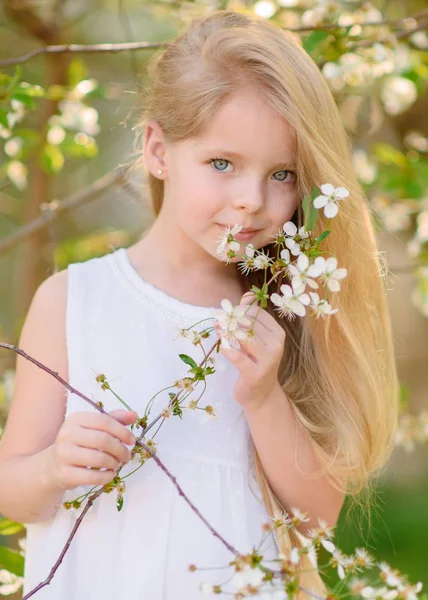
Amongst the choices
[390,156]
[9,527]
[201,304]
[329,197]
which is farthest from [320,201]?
[390,156]

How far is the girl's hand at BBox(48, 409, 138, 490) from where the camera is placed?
136cm

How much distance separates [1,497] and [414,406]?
4.90 m

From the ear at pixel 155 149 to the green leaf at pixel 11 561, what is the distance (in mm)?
870

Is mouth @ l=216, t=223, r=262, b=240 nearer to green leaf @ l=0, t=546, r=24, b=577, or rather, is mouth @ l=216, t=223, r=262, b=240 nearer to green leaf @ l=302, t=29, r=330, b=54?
green leaf @ l=302, t=29, r=330, b=54

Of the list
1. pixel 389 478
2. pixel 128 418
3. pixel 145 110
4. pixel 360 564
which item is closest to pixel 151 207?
pixel 145 110

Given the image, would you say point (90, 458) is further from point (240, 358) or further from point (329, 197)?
point (329, 197)

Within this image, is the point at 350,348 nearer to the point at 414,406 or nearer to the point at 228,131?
the point at 228,131

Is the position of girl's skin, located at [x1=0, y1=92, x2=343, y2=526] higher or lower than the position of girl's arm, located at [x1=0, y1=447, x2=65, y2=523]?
higher

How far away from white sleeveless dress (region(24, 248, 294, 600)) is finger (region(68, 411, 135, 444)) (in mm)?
172

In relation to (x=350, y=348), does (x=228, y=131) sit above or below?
above

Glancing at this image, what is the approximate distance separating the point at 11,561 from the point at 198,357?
631 millimetres

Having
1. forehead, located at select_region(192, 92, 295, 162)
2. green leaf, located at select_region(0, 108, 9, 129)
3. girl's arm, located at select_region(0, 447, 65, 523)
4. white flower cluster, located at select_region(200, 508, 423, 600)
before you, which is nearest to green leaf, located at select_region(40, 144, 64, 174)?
green leaf, located at select_region(0, 108, 9, 129)

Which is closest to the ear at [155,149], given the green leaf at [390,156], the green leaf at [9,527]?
the green leaf at [9,527]

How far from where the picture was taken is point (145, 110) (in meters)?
1.84
